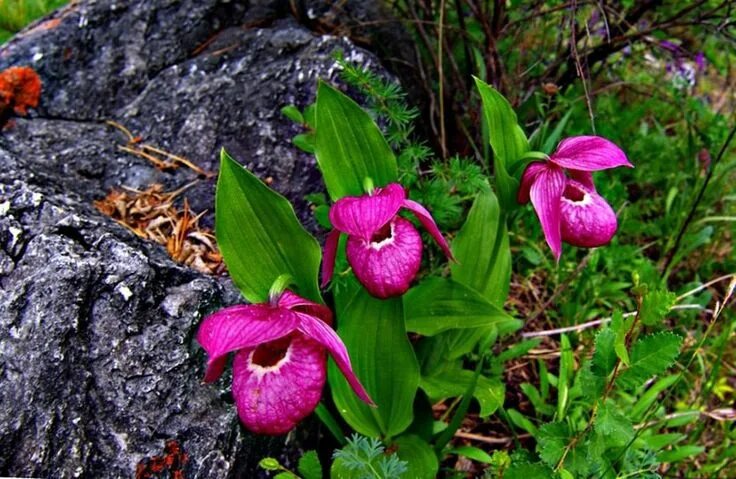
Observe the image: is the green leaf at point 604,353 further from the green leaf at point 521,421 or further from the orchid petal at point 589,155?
the green leaf at point 521,421

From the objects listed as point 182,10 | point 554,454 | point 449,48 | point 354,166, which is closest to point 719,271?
point 449,48

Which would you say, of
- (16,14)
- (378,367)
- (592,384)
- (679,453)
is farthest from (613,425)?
(16,14)

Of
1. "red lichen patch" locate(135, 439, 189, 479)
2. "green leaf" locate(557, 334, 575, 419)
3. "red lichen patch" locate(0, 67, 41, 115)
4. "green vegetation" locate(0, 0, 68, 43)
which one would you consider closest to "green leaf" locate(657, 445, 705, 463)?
→ "green leaf" locate(557, 334, 575, 419)

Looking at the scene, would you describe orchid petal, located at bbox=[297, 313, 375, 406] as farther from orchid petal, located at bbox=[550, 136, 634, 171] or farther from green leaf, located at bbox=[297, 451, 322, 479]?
orchid petal, located at bbox=[550, 136, 634, 171]

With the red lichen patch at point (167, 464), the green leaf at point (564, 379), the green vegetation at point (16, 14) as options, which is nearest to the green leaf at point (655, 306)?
the green leaf at point (564, 379)

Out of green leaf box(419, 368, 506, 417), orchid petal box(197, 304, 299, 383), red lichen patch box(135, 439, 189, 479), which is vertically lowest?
green leaf box(419, 368, 506, 417)

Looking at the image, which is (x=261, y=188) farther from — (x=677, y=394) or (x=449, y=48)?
(x=677, y=394)
